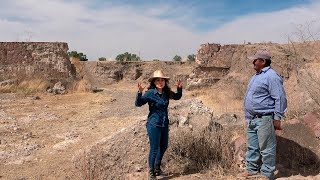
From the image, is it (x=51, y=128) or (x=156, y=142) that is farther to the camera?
(x=51, y=128)

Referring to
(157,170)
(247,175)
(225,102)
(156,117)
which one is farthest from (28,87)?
(247,175)

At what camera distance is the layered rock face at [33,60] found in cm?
1781

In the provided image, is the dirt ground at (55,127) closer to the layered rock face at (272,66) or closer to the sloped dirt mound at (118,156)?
the sloped dirt mound at (118,156)

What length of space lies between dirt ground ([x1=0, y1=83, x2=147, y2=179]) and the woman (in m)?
1.44

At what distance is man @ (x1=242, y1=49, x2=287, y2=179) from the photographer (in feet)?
14.9

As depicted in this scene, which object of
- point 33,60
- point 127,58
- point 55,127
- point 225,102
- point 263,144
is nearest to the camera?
point 263,144

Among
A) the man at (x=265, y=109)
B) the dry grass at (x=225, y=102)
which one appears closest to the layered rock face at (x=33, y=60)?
the dry grass at (x=225, y=102)

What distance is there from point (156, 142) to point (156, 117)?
32 cm

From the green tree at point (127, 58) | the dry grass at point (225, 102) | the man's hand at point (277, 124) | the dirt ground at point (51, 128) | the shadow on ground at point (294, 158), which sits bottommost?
the dirt ground at point (51, 128)

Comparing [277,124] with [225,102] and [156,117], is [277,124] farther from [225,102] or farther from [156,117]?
[225,102]

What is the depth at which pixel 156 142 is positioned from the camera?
16.8ft

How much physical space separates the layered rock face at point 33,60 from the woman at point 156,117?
13.8 m

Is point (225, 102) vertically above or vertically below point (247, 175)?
above

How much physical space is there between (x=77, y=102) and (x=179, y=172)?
922 centimetres
